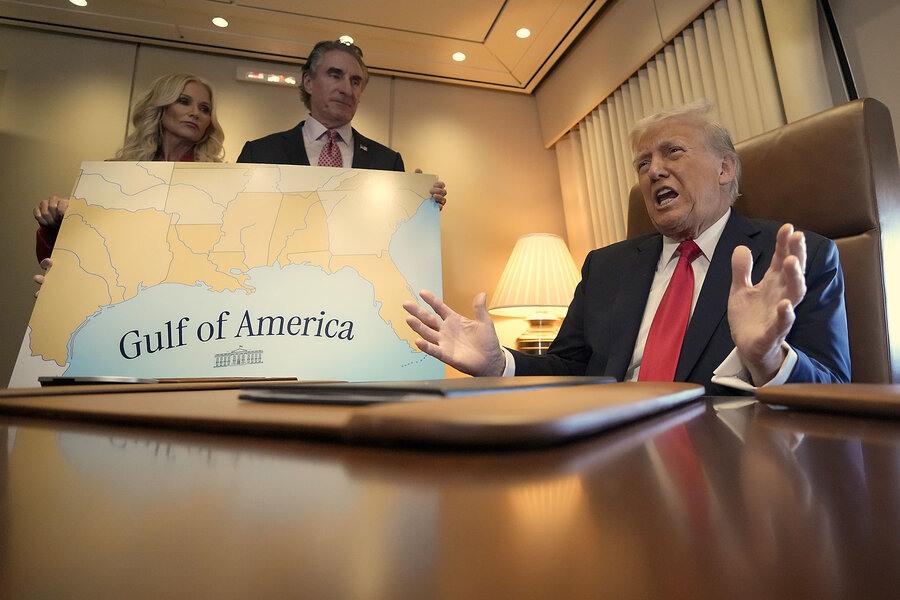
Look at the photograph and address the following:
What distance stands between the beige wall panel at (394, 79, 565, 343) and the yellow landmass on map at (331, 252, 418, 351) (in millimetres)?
1232

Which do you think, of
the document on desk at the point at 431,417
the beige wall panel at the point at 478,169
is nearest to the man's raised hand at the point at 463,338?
the document on desk at the point at 431,417

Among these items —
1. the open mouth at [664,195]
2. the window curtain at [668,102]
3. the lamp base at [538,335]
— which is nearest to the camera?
the open mouth at [664,195]

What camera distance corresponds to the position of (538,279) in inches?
91.7

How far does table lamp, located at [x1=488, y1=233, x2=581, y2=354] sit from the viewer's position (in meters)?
2.29

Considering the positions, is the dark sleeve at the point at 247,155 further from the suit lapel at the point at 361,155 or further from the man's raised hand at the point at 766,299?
the man's raised hand at the point at 766,299

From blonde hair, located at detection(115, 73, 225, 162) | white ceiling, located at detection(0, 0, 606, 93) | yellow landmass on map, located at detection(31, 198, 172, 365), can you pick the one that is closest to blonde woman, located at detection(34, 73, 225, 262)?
blonde hair, located at detection(115, 73, 225, 162)

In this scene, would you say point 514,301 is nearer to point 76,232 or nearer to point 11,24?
point 76,232

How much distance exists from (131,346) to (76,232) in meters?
0.37

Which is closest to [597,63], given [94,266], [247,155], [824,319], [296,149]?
[296,149]

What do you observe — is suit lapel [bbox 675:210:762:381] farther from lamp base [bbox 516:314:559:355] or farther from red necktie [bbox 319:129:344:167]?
red necktie [bbox 319:129:344:167]

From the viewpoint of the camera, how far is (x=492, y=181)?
2.90m

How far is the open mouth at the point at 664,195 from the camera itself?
1.20 meters

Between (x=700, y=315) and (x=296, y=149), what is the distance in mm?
1504

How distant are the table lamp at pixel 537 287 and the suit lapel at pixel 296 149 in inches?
41.9
